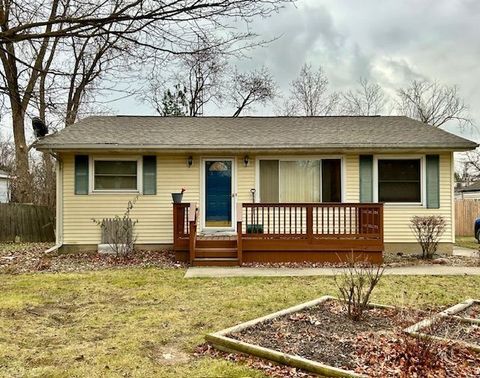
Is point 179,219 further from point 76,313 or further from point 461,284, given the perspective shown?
point 461,284

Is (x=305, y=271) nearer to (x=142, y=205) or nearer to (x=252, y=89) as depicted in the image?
Result: (x=142, y=205)

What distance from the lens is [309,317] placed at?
190 inches

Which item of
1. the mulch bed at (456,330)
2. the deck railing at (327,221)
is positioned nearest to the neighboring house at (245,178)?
the deck railing at (327,221)

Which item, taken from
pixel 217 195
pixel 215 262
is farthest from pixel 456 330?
pixel 217 195

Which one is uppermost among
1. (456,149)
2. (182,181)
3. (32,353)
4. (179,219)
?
(456,149)

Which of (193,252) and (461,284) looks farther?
(193,252)

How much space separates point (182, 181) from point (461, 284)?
655 centimetres

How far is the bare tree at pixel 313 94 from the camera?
92.3 ft

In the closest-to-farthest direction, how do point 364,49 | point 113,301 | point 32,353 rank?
point 32,353 → point 113,301 → point 364,49

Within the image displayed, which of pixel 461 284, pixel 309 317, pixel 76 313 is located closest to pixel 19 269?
pixel 76 313

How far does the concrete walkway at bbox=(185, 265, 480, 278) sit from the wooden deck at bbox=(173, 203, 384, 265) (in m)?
0.54

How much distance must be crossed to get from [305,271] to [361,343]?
4378mm

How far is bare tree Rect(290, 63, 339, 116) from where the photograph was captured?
92.3ft

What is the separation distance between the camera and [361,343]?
396cm
